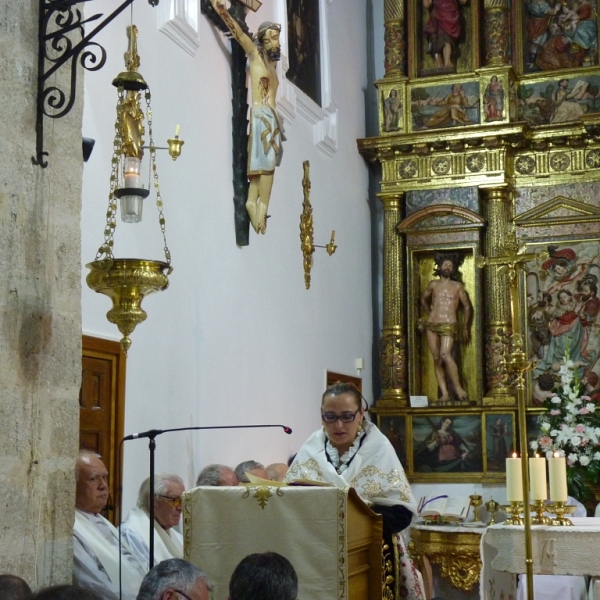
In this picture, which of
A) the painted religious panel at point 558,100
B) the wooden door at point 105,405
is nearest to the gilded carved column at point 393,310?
the painted religious panel at point 558,100

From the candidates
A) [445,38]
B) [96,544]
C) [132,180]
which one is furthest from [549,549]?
[445,38]

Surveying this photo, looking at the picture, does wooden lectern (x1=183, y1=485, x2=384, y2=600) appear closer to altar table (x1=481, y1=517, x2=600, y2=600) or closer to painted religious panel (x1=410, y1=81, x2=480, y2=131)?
altar table (x1=481, y1=517, x2=600, y2=600)

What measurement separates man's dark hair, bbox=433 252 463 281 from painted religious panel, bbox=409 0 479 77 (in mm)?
2404

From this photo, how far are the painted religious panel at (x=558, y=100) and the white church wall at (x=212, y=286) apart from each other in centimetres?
265

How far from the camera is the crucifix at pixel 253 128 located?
31.5 feet

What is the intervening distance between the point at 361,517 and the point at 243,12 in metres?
6.38

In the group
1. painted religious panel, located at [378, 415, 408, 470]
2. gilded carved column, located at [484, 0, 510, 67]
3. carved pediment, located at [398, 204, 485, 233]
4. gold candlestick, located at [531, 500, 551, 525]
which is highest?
gilded carved column, located at [484, 0, 510, 67]

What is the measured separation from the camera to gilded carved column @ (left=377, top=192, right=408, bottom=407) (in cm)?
1310

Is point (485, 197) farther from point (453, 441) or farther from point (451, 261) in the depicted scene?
point (453, 441)

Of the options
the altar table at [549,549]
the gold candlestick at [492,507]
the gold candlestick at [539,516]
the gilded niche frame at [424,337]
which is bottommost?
the gold candlestick at [492,507]

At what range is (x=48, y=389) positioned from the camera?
4.13 m

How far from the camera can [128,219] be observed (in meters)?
6.58

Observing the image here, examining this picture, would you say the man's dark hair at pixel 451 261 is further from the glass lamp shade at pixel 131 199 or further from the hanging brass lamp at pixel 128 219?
the glass lamp shade at pixel 131 199

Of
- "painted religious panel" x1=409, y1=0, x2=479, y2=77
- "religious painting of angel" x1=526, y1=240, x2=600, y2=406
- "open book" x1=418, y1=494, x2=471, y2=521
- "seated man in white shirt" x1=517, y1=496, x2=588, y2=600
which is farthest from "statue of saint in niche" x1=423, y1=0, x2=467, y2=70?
"seated man in white shirt" x1=517, y1=496, x2=588, y2=600
